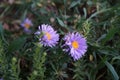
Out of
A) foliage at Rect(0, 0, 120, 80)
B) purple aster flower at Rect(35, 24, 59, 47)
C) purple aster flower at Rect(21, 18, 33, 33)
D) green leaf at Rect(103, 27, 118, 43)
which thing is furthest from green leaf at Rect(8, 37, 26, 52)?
purple aster flower at Rect(21, 18, 33, 33)

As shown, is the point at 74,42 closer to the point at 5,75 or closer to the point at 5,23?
the point at 5,75

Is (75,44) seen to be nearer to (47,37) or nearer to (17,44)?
(47,37)

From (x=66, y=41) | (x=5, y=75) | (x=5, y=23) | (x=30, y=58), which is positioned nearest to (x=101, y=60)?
(x=66, y=41)

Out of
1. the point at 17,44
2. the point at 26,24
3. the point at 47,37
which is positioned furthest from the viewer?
the point at 26,24

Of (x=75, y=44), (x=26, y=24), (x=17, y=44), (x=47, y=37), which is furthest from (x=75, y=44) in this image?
(x=26, y=24)

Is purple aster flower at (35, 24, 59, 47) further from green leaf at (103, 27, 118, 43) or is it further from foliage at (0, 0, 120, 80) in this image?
green leaf at (103, 27, 118, 43)

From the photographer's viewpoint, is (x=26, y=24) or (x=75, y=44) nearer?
(x=75, y=44)

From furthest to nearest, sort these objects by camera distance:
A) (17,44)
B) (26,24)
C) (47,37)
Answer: (26,24) → (17,44) → (47,37)

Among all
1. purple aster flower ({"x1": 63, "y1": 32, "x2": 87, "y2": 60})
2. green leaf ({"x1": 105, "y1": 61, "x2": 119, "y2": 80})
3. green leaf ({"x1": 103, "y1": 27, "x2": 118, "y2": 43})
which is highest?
green leaf ({"x1": 103, "y1": 27, "x2": 118, "y2": 43})
